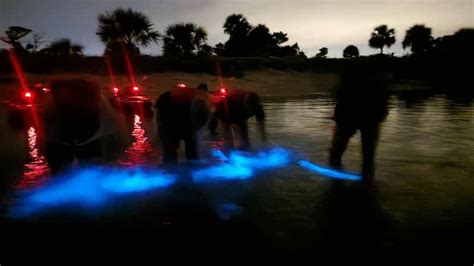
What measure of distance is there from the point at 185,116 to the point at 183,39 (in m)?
42.6

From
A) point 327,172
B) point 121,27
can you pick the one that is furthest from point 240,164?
point 121,27

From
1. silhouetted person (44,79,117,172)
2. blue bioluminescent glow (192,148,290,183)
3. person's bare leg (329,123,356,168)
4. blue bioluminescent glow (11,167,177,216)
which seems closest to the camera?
silhouetted person (44,79,117,172)

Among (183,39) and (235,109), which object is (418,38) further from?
(235,109)

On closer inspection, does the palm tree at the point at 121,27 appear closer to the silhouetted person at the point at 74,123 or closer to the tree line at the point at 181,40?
the tree line at the point at 181,40

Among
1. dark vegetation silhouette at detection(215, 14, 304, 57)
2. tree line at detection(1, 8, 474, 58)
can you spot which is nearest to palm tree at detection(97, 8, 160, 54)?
tree line at detection(1, 8, 474, 58)

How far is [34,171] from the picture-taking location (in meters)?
8.41

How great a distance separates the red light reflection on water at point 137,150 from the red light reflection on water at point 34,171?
131 cm

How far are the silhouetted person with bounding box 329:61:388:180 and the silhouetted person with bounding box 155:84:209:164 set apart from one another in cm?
199

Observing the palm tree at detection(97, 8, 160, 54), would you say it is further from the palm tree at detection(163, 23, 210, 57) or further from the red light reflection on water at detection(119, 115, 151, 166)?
the red light reflection on water at detection(119, 115, 151, 166)

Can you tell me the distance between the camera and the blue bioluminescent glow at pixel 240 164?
313 inches

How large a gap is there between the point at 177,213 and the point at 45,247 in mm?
1541

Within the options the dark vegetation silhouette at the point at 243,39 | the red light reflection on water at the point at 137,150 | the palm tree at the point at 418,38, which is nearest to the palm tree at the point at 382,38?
the palm tree at the point at 418,38

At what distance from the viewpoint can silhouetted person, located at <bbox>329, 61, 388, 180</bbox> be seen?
7.27m

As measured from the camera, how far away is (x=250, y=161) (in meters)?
9.34
